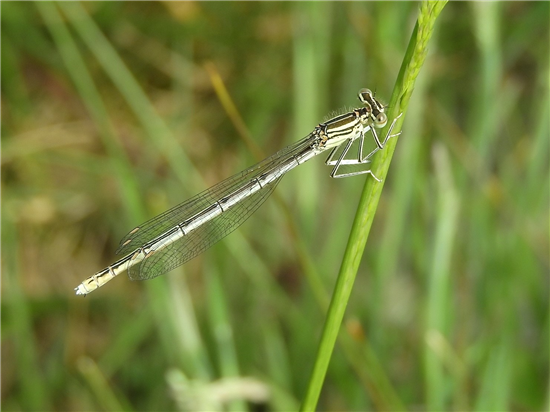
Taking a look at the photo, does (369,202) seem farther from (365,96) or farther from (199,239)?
(199,239)

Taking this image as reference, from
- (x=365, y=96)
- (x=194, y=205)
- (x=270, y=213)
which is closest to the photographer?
(x=365, y=96)

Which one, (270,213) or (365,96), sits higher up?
(270,213)

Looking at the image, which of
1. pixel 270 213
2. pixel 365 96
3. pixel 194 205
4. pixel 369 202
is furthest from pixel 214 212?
pixel 369 202

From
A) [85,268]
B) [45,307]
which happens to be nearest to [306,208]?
[45,307]

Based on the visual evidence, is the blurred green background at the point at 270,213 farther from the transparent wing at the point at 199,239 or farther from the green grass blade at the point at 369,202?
the green grass blade at the point at 369,202

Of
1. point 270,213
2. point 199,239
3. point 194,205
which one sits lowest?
point 199,239

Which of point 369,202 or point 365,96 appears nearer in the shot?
point 369,202

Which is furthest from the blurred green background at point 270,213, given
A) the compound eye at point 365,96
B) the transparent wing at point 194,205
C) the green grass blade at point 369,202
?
the green grass blade at point 369,202
